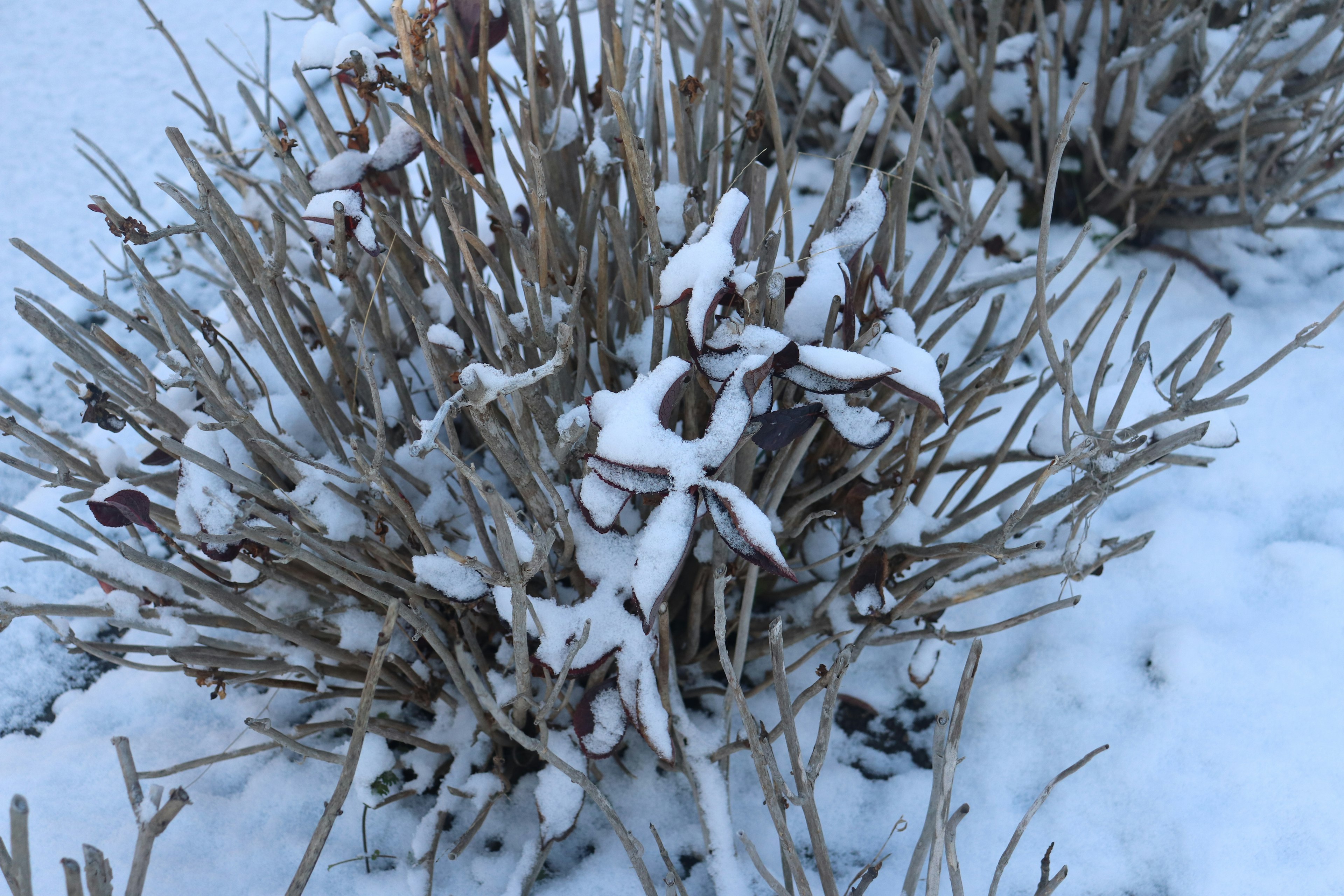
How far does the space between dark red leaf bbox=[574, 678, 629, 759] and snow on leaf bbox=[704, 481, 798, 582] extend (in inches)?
9.5

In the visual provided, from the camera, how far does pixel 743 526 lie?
2.13 ft

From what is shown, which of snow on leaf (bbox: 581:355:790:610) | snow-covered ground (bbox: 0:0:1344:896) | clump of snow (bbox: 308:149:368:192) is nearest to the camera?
snow on leaf (bbox: 581:355:790:610)

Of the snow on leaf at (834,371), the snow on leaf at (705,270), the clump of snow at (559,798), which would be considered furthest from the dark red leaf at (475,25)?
the clump of snow at (559,798)

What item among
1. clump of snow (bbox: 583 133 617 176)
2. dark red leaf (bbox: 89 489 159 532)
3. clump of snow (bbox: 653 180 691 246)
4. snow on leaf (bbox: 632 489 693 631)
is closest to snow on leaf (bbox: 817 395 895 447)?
snow on leaf (bbox: 632 489 693 631)

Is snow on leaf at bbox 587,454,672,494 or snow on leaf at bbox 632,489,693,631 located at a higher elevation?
snow on leaf at bbox 587,454,672,494

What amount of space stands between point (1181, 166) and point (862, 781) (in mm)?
1241

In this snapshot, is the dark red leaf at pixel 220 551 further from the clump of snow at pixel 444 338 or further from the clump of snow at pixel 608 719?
the clump of snow at pixel 608 719

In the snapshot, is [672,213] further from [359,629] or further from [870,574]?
[359,629]

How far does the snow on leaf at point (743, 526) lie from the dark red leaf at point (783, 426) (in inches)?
1.9

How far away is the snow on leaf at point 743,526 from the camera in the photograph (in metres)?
0.65

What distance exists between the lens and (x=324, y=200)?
790 millimetres

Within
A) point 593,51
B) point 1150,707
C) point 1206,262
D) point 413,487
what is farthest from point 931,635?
point 593,51

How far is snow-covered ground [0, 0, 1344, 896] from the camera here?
3.16 feet

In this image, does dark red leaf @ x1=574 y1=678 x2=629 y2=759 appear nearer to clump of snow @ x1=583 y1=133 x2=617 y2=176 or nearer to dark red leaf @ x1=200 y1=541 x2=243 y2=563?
dark red leaf @ x1=200 y1=541 x2=243 y2=563
